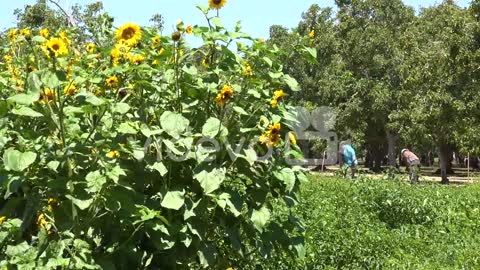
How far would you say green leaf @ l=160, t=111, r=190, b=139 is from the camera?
2303 mm

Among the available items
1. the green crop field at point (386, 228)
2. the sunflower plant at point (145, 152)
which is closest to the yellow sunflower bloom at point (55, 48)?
the sunflower plant at point (145, 152)

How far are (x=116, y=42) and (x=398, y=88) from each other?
24.3 meters

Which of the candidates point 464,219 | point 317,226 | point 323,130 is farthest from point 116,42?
point 323,130

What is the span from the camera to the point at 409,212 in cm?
659

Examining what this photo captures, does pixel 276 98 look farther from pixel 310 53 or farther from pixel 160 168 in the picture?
pixel 160 168

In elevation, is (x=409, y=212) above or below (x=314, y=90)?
below

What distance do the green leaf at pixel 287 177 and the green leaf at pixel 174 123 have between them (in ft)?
1.33

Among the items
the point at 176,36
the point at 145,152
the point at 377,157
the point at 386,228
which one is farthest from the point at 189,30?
the point at 377,157

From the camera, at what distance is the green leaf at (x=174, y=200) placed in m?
2.28

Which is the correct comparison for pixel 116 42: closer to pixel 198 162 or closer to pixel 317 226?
pixel 198 162

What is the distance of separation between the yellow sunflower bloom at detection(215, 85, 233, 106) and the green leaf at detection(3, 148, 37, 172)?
2.15 feet

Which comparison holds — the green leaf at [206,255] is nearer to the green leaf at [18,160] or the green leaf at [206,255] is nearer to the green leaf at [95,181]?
the green leaf at [95,181]

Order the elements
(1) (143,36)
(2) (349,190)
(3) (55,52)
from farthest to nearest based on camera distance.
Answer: (2) (349,190) < (1) (143,36) < (3) (55,52)

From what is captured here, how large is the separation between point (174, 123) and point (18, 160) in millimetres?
533
